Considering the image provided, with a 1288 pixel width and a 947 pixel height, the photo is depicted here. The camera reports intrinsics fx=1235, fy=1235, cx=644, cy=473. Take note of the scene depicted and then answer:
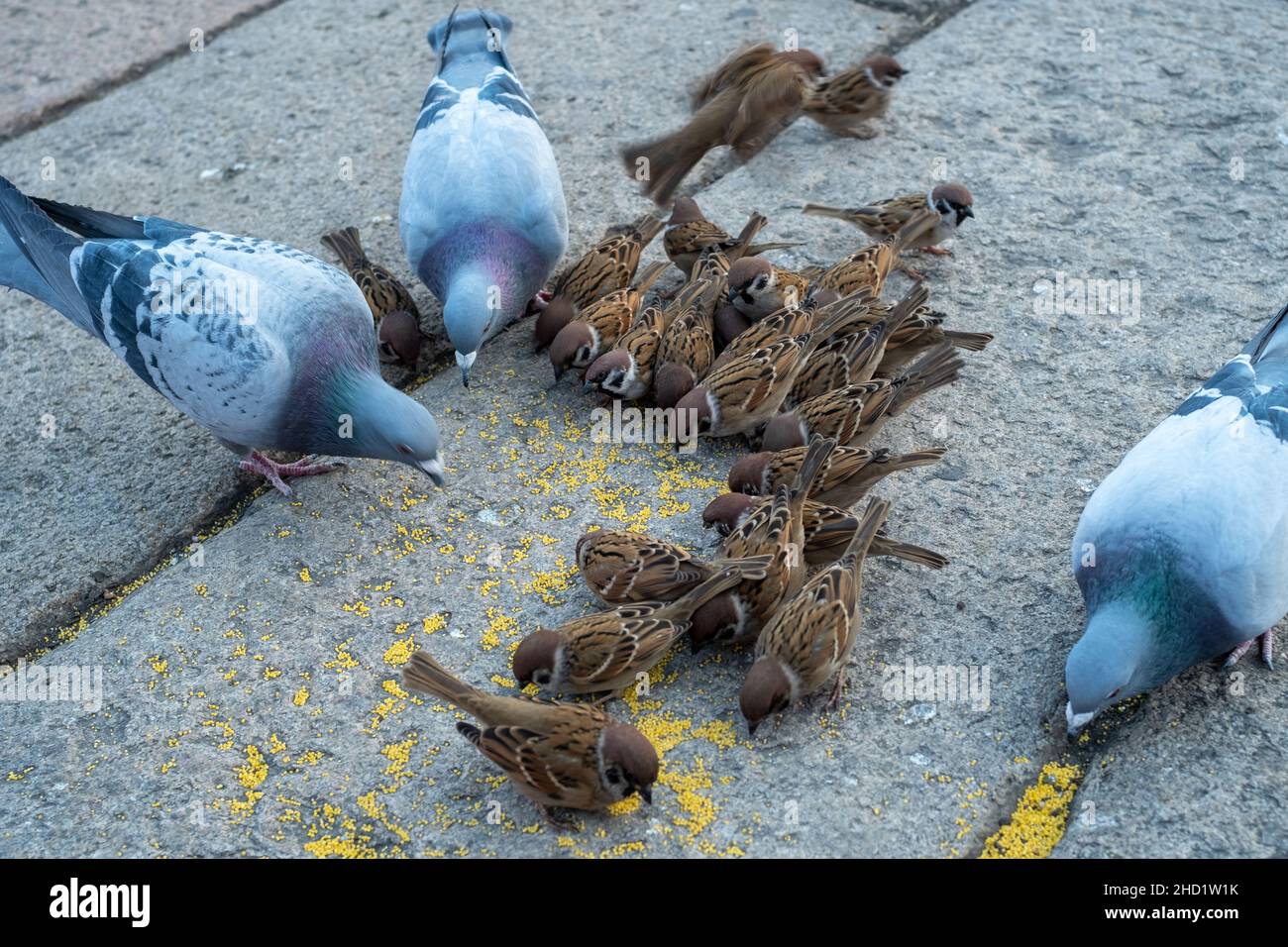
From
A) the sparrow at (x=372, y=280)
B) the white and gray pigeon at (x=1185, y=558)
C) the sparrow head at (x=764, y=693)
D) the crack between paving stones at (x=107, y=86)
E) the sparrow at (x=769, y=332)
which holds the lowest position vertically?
the crack between paving stones at (x=107, y=86)

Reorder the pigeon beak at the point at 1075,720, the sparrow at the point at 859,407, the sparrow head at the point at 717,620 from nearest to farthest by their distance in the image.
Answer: the pigeon beak at the point at 1075,720 < the sparrow head at the point at 717,620 < the sparrow at the point at 859,407

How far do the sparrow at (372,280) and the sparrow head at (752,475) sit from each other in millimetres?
1568

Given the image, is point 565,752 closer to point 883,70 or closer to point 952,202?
point 952,202

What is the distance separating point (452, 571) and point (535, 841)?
106 centimetres

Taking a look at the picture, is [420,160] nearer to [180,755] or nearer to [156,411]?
[156,411]

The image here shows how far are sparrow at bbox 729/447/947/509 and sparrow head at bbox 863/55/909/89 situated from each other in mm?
2425

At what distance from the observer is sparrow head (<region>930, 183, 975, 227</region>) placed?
16.3 feet

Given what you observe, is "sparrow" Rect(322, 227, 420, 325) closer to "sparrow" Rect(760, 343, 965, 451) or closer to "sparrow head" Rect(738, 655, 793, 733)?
"sparrow" Rect(760, 343, 965, 451)

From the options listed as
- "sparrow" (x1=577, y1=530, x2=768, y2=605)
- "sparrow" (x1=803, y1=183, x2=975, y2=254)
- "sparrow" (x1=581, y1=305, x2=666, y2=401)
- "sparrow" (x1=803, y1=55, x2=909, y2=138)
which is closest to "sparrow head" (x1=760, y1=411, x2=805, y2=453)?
"sparrow" (x1=581, y1=305, x2=666, y2=401)

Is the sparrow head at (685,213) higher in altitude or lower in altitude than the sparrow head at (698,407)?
higher

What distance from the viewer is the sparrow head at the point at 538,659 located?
3.40 metres

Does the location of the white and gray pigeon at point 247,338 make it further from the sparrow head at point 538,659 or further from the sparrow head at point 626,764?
the sparrow head at point 626,764

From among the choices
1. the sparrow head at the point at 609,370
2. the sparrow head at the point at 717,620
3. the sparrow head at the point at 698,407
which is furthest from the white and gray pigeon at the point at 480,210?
the sparrow head at the point at 717,620

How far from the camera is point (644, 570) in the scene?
3619mm
